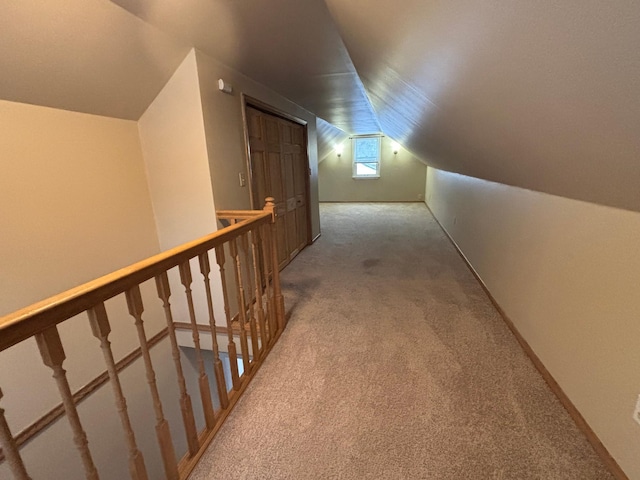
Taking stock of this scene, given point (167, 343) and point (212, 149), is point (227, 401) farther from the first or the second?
Answer: point (212, 149)

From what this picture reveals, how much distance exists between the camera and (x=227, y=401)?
1589mm

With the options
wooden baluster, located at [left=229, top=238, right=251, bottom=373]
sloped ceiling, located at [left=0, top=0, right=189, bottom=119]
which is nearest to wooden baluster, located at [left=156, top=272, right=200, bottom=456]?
wooden baluster, located at [left=229, top=238, right=251, bottom=373]

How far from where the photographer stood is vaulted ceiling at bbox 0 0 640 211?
26.4 inches

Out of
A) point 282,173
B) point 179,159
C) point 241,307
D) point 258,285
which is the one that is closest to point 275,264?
point 258,285

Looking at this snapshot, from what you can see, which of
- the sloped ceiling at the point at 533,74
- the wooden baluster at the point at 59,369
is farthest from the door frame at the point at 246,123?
the wooden baluster at the point at 59,369

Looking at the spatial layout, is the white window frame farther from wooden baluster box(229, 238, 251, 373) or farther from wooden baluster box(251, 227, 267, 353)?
wooden baluster box(229, 238, 251, 373)

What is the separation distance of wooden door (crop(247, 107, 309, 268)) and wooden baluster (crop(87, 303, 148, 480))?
2014mm

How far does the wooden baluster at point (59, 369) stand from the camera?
775 millimetres

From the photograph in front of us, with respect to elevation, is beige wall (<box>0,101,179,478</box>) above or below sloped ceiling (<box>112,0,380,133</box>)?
below

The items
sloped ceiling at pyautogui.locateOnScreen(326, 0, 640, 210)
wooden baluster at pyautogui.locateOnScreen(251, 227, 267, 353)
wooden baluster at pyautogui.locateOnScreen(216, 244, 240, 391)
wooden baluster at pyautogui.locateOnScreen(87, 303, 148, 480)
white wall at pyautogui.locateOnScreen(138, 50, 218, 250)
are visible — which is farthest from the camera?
white wall at pyautogui.locateOnScreen(138, 50, 218, 250)

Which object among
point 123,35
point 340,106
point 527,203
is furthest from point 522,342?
point 340,106

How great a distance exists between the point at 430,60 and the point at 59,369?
66.1 inches

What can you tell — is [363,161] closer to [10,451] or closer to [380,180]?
[380,180]

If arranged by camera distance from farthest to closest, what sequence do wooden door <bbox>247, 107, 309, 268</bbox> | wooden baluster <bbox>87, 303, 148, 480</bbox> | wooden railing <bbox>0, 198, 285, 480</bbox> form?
wooden door <bbox>247, 107, 309, 268</bbox> < wooden baluster <bbox>87, 303, 148, 480</bbox> < wooden railing <bbox>0, 198, 285, 480</bbox>
